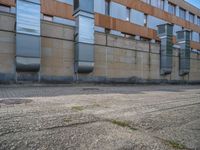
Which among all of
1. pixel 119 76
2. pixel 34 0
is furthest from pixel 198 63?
pixel 34 0

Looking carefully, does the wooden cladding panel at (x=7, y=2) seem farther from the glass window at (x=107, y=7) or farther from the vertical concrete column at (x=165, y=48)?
the vertical concrete column at (x=165, y=48)

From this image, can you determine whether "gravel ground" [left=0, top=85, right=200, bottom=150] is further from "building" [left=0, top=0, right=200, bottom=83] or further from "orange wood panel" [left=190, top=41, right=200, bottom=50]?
"orange wood panel" [left=190, top=41, right=200, bottom=50]

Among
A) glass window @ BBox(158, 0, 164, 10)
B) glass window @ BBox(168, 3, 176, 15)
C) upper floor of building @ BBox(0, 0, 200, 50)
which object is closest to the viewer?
upper floor of building @ BBox(0, 0, 200, 50)

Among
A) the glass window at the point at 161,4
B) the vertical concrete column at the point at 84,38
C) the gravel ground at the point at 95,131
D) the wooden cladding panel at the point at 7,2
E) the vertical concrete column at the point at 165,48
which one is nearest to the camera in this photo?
the gravel ground at the point at 95,131

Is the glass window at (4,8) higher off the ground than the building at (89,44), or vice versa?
the glass window at (4,8)

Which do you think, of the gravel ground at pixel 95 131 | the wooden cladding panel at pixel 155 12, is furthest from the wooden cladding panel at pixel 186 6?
the gravel ground at pixel 95 131

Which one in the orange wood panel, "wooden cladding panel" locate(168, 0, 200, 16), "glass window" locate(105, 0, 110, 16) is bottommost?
the orange wood panel

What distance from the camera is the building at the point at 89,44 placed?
11258 mm

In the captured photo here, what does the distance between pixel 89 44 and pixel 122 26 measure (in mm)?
10036

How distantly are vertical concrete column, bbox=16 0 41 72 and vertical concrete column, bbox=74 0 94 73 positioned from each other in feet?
8.87

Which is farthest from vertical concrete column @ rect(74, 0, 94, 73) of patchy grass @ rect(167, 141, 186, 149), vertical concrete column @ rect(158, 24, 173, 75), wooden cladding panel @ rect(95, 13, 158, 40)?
patchy grass @ rect(167, 141, 186, 149)

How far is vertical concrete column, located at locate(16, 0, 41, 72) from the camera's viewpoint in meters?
11.0

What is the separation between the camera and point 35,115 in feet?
13.9

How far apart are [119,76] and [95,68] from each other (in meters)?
2.66
